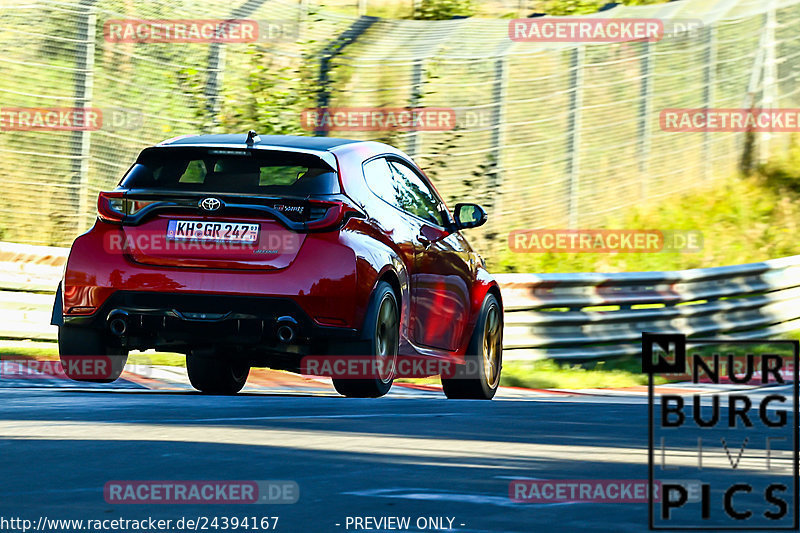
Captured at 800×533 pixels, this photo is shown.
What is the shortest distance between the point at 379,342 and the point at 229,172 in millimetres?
1412

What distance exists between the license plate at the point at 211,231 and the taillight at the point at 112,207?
33 centimetres

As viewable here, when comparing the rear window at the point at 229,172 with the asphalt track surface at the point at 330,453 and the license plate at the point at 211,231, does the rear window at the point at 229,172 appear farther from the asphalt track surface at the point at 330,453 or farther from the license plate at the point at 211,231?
the asphalt track surface at the point at 330,453

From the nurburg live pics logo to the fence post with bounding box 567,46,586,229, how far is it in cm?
1044

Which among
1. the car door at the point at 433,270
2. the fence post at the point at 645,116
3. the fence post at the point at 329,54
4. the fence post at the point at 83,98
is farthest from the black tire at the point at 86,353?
the fence post at the point at 645,116

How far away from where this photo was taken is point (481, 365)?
1129 centimetres

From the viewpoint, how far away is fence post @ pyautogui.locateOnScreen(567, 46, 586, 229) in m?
21.9

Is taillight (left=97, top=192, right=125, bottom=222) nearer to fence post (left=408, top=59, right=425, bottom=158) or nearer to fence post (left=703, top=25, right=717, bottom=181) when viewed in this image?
fence post (left=408, top=59, right=425, bottom=158)

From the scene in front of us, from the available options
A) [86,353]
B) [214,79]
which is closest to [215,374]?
[86,353]

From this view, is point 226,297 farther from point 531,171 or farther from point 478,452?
point 531,171

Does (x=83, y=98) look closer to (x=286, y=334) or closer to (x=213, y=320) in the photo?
(x=213, y=320)

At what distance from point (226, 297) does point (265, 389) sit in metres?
3.55

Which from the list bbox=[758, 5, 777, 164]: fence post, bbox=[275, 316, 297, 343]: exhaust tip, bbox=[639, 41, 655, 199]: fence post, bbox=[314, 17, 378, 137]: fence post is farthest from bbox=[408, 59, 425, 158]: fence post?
bbox=[275, 316, 297, 343]: exhaust tip

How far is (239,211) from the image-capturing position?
9016mm

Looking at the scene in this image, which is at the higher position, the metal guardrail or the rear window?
the rear window
